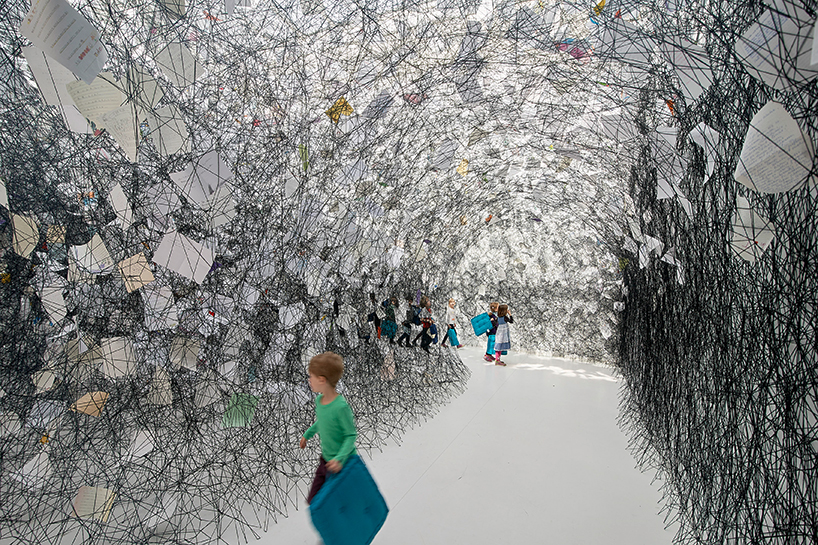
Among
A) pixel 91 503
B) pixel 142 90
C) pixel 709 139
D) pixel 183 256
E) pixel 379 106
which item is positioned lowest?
pixel 91 503

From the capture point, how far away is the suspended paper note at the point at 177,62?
181 centimetres

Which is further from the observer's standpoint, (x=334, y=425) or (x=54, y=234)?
(x=54, y=234)

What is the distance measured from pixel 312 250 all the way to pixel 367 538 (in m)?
1.75

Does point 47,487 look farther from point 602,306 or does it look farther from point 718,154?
point 602,306

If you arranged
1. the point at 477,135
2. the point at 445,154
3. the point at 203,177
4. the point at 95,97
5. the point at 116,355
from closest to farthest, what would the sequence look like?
the point at 95,97 < the point at 116,355 < the point at 203,177 < the point at 477,135 < the point at 445,154

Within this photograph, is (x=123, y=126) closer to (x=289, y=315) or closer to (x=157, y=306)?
(x=157, y=306)

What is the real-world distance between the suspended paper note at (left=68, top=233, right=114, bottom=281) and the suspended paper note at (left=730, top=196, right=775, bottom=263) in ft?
8.06

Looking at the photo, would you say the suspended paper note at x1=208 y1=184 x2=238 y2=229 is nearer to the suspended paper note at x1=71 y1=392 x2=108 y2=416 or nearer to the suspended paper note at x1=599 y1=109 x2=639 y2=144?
the suspended paper note at x1=71 y1=392 x2=108 y2=416

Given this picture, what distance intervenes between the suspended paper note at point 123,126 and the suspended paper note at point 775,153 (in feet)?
6.62

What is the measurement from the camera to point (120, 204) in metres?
1.86

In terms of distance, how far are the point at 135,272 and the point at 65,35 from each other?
3.16 ft

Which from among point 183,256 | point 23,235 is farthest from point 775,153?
point 23,235

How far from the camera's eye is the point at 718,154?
4.80ft

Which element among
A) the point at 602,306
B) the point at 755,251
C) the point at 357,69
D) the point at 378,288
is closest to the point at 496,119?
the point at 357,69
